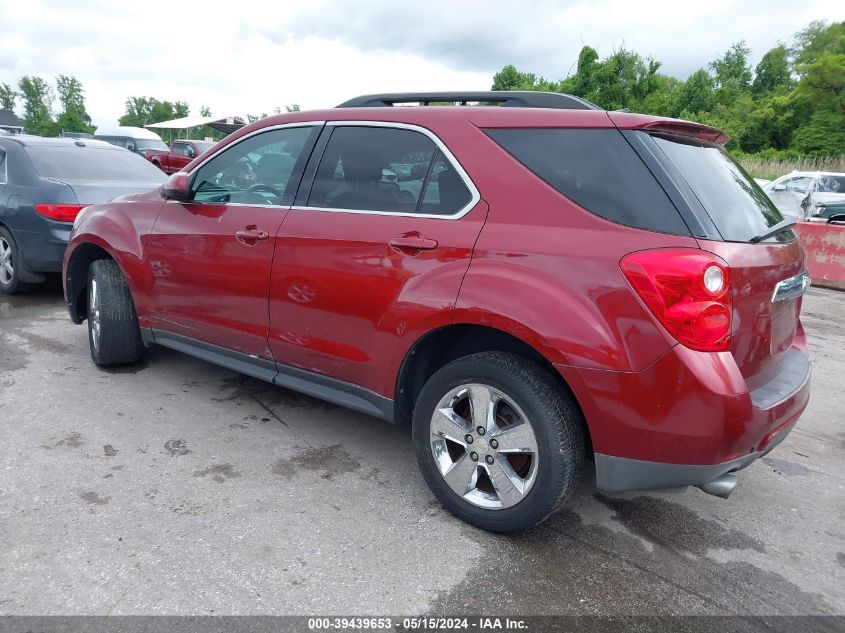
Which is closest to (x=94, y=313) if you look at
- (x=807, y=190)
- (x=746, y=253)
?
(x=746, y=253)

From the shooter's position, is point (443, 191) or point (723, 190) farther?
point (443, 191)

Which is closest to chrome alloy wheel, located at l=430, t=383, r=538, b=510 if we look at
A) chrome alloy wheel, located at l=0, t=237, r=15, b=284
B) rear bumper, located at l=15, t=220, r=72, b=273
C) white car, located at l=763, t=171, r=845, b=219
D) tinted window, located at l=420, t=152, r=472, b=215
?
tinted window, located at l=420, t=152, r=472, b=215

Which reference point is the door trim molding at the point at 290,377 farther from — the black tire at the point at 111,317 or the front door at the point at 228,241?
the black tire at the point at 111,317

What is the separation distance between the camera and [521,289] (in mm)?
2457

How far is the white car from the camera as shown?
14.8m

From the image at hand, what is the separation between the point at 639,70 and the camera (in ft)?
139

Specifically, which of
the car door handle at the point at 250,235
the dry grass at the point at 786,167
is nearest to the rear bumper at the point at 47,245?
the car door handle at the point at 250,235

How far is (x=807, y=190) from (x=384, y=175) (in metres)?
16.0

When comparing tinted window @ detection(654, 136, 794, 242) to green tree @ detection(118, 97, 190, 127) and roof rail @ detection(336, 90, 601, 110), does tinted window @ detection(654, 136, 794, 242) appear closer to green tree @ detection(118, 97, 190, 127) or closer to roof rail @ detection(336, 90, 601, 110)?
roof rail @ detection(336, 90, 601, 110)

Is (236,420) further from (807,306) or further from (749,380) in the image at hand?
(807,306)

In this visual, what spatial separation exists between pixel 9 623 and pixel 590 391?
2.10m

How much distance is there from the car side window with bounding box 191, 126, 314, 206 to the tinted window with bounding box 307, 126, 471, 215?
22 centimetres

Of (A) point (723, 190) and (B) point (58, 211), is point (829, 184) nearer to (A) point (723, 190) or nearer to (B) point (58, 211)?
(A) point (723, 190)

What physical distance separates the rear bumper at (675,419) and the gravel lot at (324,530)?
0.47 metres
